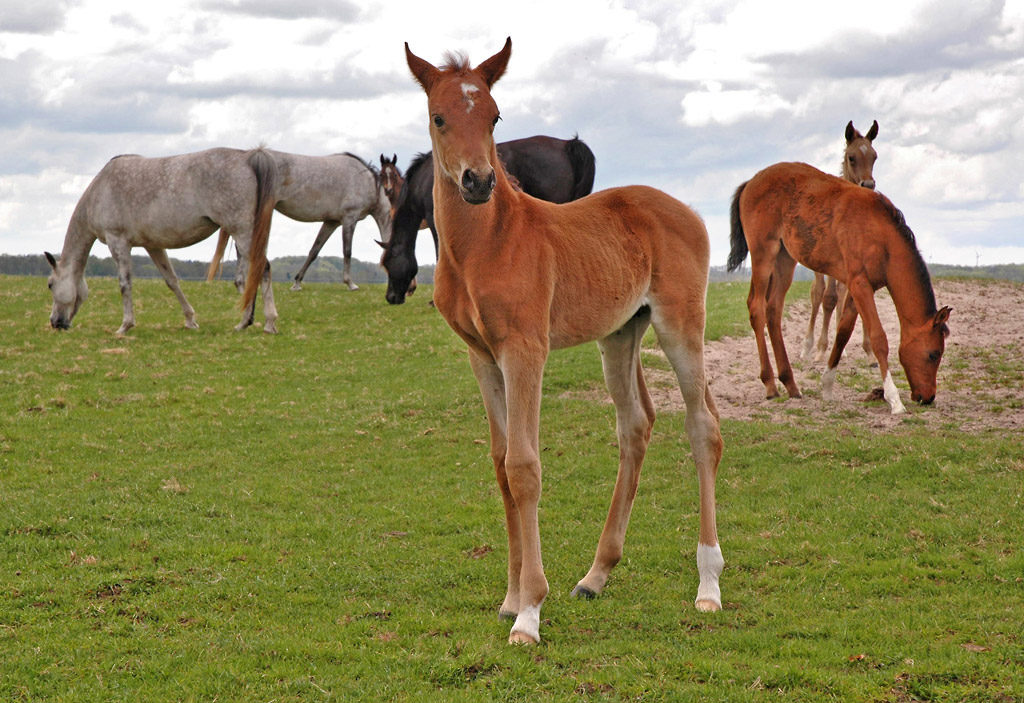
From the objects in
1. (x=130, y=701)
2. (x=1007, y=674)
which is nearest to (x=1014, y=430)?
(x=1007, y=674)

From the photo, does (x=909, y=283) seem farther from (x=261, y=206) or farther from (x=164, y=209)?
(x=164, y=209)

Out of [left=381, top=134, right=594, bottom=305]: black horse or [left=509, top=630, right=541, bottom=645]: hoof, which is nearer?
[left=509, top=630, right=541, bottom=645]: hoof

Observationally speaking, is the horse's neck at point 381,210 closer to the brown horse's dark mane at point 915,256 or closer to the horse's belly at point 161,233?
the horse's belly at point 161,233

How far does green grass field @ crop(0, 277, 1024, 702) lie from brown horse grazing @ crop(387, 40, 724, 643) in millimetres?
556

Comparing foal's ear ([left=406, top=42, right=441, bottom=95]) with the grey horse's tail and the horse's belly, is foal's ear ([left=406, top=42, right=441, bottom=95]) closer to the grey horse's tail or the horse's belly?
the grey horse's tail

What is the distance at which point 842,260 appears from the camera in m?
12.1

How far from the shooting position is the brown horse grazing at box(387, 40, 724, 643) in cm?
513

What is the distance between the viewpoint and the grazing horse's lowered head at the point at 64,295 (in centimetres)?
1816

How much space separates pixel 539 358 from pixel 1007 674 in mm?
2960

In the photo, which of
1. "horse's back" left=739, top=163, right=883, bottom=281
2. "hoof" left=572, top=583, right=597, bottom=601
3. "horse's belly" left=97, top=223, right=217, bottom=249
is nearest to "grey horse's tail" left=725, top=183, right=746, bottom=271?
"horse's back" left=739, top=163, right=883, bottom=281

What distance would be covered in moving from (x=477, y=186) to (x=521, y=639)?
2.58 m

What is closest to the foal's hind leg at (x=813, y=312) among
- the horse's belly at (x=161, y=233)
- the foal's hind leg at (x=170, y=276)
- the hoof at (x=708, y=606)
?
the hoof at (x=708, y=606)

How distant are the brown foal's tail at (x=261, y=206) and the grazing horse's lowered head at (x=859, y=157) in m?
10.9

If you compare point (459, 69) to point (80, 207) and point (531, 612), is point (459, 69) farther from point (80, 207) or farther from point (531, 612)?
point (80, 207)
